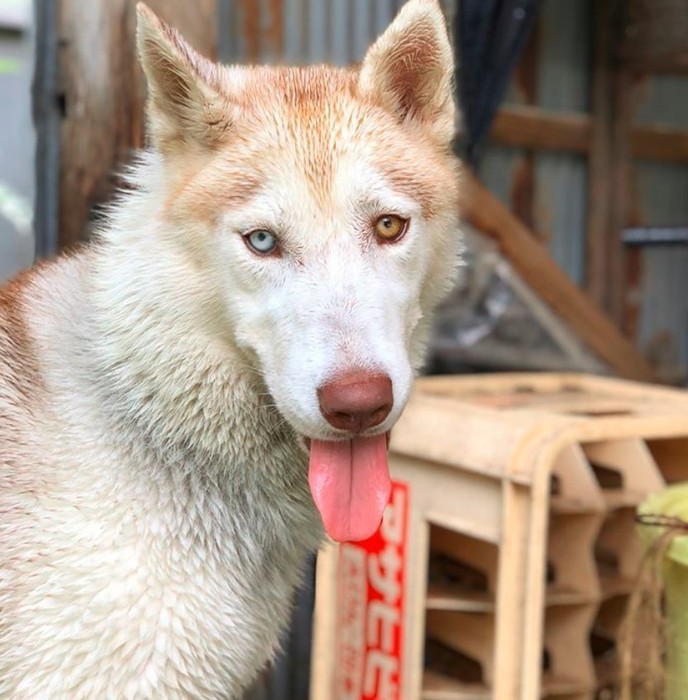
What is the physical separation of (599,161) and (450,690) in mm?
3374

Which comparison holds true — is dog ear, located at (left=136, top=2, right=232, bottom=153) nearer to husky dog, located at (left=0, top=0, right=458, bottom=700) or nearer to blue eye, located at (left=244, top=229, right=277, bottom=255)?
husky dog, located at (left=0, top=0, right=458, bottom=700)

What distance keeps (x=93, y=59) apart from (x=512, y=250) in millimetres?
1866

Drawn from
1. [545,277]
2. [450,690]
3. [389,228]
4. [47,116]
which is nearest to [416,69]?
[389,228]

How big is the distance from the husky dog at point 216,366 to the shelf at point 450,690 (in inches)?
30.1

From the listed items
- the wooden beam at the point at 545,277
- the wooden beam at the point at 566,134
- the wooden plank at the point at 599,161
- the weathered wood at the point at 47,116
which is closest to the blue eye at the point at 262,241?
the weathered wood at the point at 47,116

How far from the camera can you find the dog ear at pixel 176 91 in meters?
1.38

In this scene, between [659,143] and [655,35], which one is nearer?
[655,35]

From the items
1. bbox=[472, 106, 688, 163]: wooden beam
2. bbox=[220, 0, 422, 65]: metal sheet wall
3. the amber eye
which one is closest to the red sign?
the amber eye

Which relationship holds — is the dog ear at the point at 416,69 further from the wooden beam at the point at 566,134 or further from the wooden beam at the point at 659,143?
the wooden beam at the point at 659,143

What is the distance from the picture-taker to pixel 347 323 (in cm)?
133

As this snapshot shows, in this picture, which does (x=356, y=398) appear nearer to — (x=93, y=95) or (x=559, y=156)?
(x=93, y=95)

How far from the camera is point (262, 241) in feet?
4.57

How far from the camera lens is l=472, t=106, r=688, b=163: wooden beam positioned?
4500 mm

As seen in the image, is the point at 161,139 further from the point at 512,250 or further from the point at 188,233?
the point at 512,250
